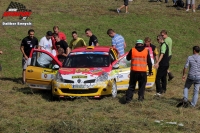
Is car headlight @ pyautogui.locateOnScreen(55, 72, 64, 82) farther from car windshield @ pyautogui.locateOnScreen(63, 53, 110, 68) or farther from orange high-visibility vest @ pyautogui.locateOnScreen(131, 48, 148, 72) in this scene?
orange high-visibility vest @ pyautogui.locateOnScreen(131, 48, 148, 72)

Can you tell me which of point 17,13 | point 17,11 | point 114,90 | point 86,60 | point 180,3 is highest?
point 180,3

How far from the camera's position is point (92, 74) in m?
13.1

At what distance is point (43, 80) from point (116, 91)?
7.21 ft

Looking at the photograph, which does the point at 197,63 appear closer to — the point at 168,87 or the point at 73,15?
the point at 168,87

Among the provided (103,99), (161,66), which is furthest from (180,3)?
(103,99)

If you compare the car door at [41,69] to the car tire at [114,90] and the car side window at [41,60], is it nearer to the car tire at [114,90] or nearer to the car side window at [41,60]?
the car side window at [41,60]

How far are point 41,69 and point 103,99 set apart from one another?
92.6 inches

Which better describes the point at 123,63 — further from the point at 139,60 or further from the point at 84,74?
the point at 139,60

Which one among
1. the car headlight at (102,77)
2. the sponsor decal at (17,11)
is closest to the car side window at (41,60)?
the car headlight at (102,77)

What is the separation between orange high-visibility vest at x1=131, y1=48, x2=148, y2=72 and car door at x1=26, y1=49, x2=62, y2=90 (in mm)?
2693

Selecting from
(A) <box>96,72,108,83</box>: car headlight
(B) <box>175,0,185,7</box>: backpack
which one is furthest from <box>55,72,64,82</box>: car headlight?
(B) <box>175,0,185,7</box>: backpack

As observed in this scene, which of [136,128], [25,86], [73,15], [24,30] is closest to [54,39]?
[25,86]

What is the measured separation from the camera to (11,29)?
2669cm

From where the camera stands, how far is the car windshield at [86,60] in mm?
14086
